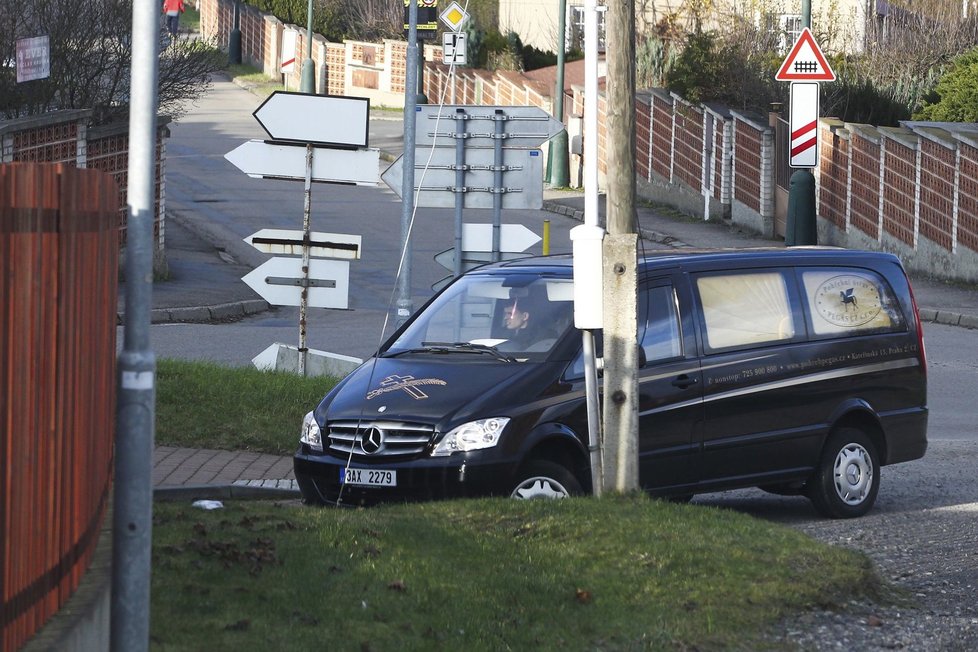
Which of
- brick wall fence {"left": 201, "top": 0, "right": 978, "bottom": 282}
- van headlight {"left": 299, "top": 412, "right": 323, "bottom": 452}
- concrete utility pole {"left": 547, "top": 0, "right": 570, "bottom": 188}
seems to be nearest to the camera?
van headlight {"left": 299, "top": 412, "right": 323, "bottom": 452}

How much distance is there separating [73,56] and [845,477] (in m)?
15.7

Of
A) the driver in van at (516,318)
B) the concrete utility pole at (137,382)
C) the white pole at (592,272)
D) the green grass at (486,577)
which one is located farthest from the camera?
the driver in van at (516,318)

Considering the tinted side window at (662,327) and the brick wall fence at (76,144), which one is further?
the brick wall fence at (76,144)

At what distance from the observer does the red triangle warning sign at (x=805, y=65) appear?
811 inches

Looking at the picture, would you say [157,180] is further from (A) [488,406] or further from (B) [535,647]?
(B) [535,647]

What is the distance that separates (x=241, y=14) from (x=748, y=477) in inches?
2509

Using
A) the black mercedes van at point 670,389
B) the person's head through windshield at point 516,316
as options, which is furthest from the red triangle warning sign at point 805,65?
the person's head through windshield at point 516,316

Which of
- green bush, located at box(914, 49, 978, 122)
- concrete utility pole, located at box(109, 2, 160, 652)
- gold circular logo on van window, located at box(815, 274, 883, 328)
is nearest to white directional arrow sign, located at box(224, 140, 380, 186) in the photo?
gold circular logo on van window, located at box(815, 274, 883, 328)

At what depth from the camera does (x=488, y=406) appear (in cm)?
862

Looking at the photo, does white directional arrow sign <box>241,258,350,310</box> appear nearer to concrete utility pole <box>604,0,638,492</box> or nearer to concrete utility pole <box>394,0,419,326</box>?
concrete utility pole <box>394,0,419,326</box>

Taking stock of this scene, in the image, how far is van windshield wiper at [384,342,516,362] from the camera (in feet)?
30.2

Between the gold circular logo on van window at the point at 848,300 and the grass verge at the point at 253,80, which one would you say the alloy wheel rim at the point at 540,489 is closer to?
the gold circular logo on van window at the point at 848,300

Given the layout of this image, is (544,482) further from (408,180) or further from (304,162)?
(408,180)

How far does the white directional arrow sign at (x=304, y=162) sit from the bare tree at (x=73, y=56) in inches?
375
